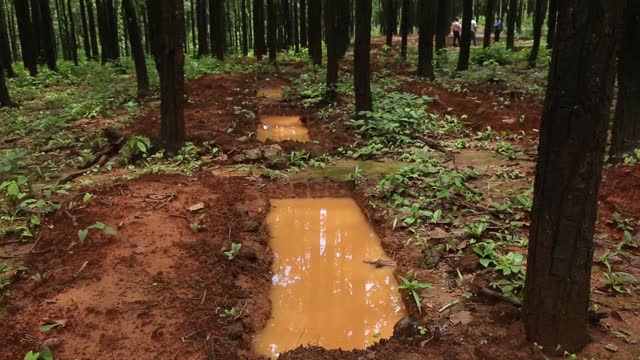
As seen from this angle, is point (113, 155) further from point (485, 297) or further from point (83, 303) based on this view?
point (485, 297)

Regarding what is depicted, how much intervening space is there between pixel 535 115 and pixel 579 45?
929cm

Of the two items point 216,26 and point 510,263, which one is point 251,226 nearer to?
point 510,263

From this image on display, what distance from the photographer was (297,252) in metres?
6.57

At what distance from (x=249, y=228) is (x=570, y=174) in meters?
4.25

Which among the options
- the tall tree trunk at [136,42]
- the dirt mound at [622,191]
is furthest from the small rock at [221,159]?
the dirt mound at [622,191]

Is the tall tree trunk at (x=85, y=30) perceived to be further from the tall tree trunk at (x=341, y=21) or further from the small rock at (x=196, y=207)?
the small rock at (x=196, y=207)

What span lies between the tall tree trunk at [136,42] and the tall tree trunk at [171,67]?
499 centimetres

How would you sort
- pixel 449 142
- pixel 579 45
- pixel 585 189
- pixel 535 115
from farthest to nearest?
pixel 535 115 → pixel 449 142 → pixel 585 189 → pixel 579 45

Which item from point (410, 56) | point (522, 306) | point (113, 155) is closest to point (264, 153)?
point (113, 155)

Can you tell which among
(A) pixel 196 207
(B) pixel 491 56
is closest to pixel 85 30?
(B) pixel 491 56

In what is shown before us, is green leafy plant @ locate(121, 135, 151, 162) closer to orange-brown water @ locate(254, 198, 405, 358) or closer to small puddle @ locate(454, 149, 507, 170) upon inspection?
orange-brown water @ locate(254, 198, 405, 358)

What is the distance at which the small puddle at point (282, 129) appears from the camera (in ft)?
38.0

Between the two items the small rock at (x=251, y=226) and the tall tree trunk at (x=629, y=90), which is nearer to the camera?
the small rock at (x=251, y=226)

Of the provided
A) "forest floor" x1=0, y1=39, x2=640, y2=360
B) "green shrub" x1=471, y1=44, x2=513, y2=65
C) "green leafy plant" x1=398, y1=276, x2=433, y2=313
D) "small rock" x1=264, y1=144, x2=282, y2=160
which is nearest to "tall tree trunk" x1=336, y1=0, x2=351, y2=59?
"forest floor" x1=0, y1=39, x2=640, y2=360
